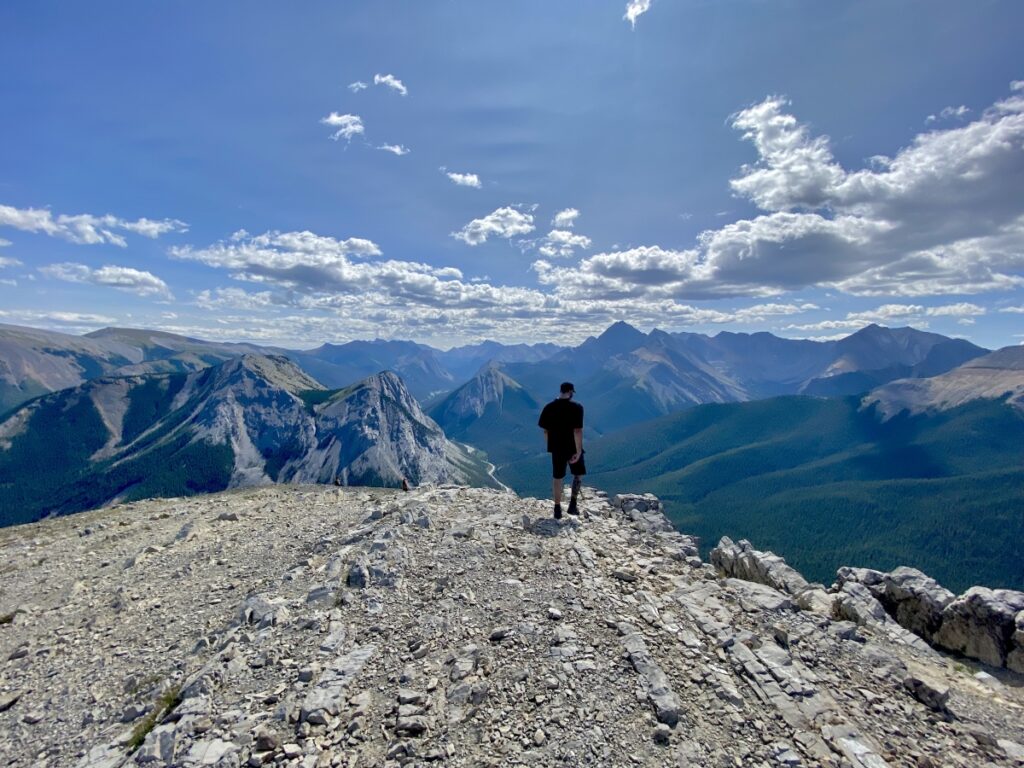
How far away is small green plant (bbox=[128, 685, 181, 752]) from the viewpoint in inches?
363

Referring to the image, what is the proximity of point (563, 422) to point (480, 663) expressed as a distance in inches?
362

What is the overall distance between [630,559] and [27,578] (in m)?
23.5

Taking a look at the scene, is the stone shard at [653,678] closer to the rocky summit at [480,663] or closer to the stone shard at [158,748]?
the rocky summit at [480,663]

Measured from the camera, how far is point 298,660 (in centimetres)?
1070

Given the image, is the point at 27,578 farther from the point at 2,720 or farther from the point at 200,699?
the point at 200,699

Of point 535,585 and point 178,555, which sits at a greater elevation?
point 535,585

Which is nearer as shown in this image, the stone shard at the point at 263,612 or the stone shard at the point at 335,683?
the stone shard at the point at 335,683

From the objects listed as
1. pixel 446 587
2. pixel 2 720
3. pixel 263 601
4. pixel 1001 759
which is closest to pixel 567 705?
pixel 446 587

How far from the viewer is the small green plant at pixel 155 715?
9.23 m

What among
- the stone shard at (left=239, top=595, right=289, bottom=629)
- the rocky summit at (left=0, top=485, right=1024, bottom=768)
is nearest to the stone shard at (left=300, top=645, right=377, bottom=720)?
the rocky summit at (left=0, top=485, right=1024, bottom=768)

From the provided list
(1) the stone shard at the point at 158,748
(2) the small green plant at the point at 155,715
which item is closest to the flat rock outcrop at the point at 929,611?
(1) the stone shard at the point at 158,748

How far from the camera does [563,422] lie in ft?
57.7

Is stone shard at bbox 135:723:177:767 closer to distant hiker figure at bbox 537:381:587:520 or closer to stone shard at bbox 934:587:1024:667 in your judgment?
distant hiker figure at bbox 537:381:587:520

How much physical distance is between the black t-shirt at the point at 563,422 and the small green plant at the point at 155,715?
1244 centimetres
